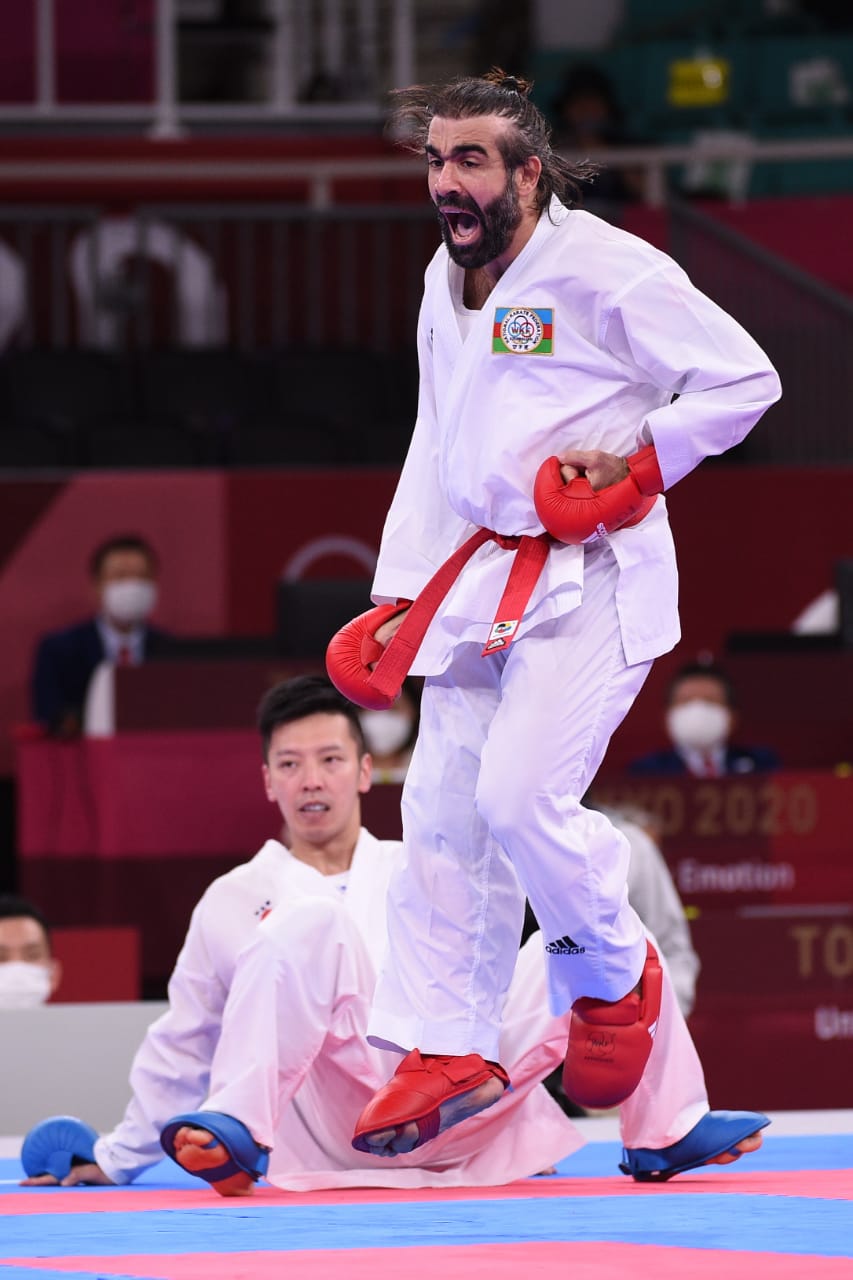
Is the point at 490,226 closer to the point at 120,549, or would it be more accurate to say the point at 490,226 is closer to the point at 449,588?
the point at 449,588

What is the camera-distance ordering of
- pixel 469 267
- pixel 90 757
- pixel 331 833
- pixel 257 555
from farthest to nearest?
1. pixel 257 555
2. pixel 90 757
3. pixel 331 833
4. pixel 469 267

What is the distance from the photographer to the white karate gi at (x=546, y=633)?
302cm

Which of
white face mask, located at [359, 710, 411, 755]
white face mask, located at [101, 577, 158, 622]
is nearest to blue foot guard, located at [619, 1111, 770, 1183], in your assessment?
white face mask, located at [359, 710, 411, 755]

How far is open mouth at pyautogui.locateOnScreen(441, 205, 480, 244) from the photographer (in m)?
3.09

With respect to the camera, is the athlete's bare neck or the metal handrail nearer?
the athlete's bare neck

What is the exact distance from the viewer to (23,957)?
5340 millimetres

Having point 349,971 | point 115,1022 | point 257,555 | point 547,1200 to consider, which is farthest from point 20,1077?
point 257,555

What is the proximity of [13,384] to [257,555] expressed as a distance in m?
1.35

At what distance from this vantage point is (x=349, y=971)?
3.42 meters

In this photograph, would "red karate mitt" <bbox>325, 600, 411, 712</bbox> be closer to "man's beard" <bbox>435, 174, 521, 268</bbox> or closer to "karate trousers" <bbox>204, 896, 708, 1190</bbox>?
"karate trousers" <bbox>204, 896, 708, 1190</bbox>

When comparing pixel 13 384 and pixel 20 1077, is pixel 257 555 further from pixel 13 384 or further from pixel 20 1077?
pixel 20 1077

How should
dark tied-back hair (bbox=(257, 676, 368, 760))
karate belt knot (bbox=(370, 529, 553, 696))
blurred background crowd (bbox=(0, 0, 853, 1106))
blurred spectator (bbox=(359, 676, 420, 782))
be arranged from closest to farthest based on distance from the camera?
karate belt knot (bbox=(370, 529, 553, 696)), dark tied-back hair (bbox=(257, 676, 368, 760)), blurred spectator (bbox=(359, 676, 420, 782)), blurred background crowd (bbox=(0, 0, 853, 1106))

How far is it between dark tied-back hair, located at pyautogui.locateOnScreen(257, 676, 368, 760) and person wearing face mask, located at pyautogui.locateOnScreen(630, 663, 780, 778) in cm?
319

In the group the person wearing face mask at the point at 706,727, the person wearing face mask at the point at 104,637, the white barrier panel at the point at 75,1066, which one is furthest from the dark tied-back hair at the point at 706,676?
the white barrier panel at the point at 75,1066
